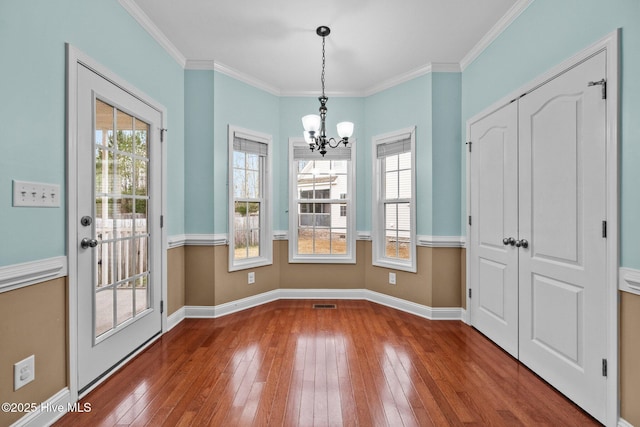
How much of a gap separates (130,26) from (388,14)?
207 cm

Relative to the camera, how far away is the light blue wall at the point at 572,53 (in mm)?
1541

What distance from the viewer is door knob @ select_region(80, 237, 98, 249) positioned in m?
1.91

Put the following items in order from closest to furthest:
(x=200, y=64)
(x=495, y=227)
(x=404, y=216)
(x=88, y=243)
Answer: (x=88, y=243) → (x=495, y=227) → (x=200, y=64) → (x=404, y=216)

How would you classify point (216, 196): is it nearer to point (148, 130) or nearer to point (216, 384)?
point (148, 130)

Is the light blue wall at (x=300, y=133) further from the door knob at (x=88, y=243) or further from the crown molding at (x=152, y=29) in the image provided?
the door knob at (x=88, y=243)

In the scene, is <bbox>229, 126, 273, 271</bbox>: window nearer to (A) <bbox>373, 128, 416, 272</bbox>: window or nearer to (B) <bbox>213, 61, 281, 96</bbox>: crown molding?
(B) <bbox>213, 61, 281, 96</bbox>: crown molding

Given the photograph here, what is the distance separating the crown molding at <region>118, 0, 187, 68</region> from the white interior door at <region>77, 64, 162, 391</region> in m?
0.65

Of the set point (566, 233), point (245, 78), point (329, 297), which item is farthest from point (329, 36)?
point (329, 297)

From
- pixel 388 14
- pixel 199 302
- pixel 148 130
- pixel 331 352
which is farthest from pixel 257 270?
pixel 388 14

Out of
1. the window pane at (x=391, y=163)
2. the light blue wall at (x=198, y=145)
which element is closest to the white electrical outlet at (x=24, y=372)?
the light blue wall at (x=198, y=145)

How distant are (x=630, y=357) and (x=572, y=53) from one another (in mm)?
1764

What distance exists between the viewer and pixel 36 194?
1.59 m

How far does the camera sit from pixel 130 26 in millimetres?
2416

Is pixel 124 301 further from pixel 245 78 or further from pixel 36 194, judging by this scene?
pixel 245 78
